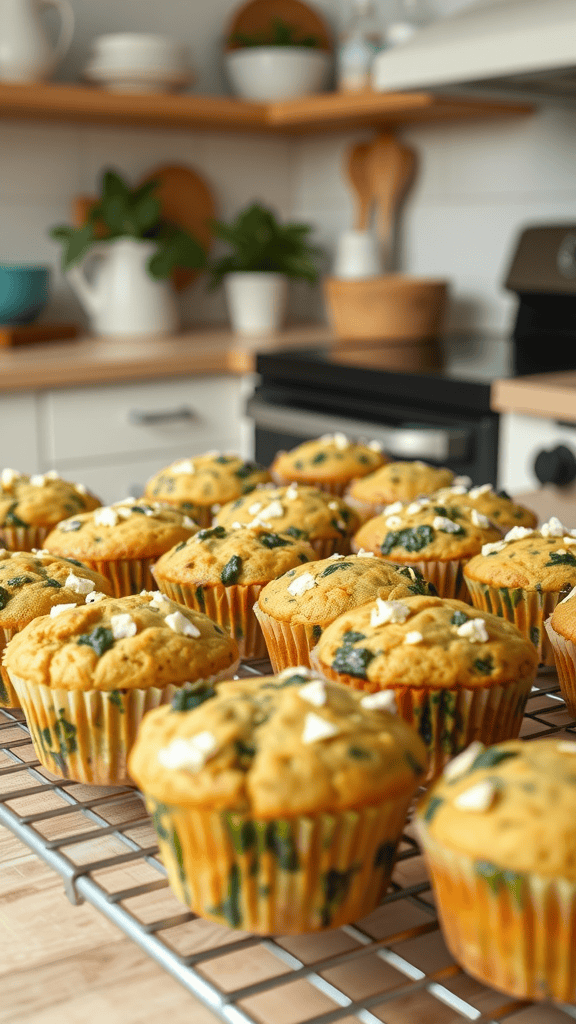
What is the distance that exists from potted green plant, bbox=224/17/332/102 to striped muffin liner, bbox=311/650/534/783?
10.4ft

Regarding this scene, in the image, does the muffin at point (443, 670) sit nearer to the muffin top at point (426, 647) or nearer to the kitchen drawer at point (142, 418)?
the muffin top at point (426, 647)

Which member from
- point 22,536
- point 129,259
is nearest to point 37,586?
point 22,536

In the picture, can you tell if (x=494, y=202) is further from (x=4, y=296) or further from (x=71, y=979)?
(x=71, y=979)

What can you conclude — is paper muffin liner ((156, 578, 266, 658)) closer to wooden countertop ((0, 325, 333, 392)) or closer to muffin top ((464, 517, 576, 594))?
muffin top ((464, 517, 576, 594))

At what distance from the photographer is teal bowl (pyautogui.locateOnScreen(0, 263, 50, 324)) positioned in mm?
3314

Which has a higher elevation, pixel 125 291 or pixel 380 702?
pixel 125 291

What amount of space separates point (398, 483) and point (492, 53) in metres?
1.36

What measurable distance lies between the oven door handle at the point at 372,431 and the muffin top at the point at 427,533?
1011mm

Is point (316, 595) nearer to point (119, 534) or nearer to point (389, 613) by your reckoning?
point (389, 613)

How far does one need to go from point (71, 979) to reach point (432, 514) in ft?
2.88

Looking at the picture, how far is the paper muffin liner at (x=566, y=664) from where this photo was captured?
3.60ft

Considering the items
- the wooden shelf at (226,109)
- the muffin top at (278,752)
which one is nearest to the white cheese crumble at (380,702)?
the muffin top at (278,752)

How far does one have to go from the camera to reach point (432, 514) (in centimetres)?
146

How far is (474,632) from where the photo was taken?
0.99 metres
